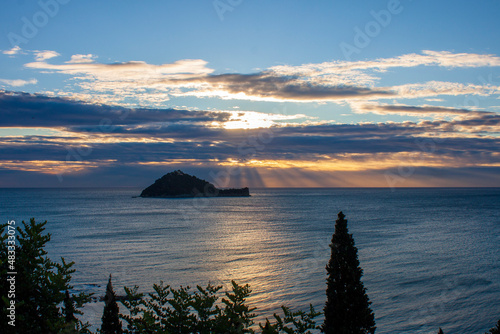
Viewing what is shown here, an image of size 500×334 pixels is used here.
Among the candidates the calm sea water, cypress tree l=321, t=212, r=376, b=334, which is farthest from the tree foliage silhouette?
the calm sea water

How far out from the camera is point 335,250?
21.0m

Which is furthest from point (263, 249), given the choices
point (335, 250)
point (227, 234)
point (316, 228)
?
point (335, 250)

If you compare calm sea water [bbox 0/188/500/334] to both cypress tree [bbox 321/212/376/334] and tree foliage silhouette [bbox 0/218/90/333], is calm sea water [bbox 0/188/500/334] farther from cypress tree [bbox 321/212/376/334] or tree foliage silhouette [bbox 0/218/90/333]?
tree foliage silhouette [bbox 0/218/90/333]

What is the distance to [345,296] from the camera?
20.6 meters

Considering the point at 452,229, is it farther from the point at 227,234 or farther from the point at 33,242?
the point at 33,242

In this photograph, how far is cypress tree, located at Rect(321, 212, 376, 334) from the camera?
20.3 metres

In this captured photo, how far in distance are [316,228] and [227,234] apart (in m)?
20.1

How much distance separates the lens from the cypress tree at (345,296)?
2031 centimetres

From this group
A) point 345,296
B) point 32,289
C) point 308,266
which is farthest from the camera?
point 308,266

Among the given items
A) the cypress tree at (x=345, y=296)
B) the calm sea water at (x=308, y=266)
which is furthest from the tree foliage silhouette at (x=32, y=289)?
the calm sea water at (x=308, y=266)

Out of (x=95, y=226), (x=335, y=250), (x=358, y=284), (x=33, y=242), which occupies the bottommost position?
(x=95, y=226)

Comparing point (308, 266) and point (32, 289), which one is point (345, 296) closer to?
point (32, 289)

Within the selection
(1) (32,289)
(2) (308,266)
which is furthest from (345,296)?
(2) (308,266)

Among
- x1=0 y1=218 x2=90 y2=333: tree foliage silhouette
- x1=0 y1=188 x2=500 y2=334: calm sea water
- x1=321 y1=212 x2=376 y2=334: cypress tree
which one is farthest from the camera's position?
x1=0 y1=188 x2=500 y2=334: calm sea water
